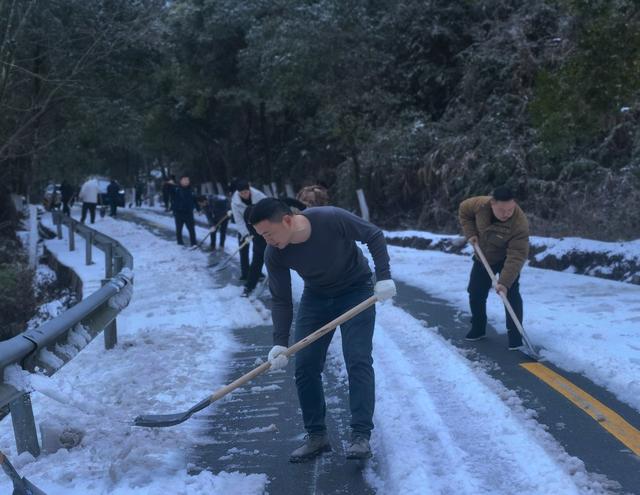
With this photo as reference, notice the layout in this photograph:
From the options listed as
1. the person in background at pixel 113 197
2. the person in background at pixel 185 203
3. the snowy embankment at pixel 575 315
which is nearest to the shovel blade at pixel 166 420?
the snowy embankment at pixel 575 315

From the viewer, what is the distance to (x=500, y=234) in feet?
25.7

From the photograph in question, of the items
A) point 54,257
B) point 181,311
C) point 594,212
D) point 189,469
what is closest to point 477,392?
point 189,469

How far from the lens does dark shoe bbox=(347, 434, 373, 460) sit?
183 inches

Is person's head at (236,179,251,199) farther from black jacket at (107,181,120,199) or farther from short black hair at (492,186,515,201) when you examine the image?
black jacket at (107,181,120,199)

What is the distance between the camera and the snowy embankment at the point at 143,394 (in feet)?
14.9

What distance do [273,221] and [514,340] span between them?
12.9 feet

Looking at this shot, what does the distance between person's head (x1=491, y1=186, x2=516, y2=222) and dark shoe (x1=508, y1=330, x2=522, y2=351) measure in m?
1.10

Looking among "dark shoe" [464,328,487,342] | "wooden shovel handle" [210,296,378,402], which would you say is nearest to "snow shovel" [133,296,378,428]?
"wooden shovel handle" [210,296,378,402]

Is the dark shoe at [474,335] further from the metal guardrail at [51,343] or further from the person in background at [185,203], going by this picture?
the person in background at [185,203]

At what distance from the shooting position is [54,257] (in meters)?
18.6

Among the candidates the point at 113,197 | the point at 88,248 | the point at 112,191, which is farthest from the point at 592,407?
the point at 112,191

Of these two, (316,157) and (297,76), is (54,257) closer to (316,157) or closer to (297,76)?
(297,76)

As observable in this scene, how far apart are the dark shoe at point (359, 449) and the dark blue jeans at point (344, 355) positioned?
5 centimetres

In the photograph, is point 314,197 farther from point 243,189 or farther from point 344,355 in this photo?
point 344,355
